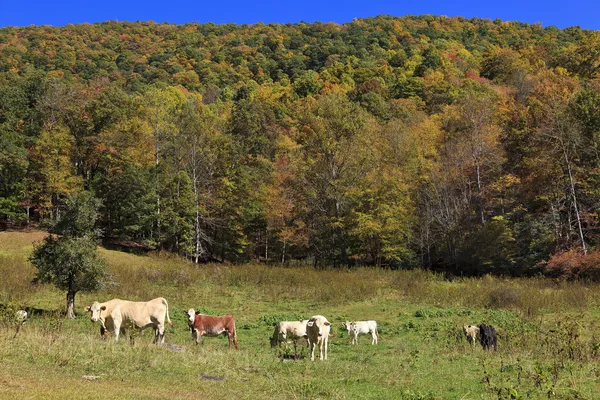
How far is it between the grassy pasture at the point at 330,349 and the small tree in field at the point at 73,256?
1.37 metres

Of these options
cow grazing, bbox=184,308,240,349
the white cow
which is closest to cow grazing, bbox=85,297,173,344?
cow grazing, bbox=184,308,240,349

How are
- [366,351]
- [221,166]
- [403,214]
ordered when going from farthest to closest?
[221,166]
[403,214]
[366,351]

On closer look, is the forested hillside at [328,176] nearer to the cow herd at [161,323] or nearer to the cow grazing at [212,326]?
the cow herd at [161,323]

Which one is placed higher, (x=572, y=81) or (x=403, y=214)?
(x=572, y=81)

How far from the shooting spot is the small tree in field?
19281 mm

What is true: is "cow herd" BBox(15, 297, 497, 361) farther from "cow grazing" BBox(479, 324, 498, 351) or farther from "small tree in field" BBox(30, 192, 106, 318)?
"small tree in field" BBox(30, 192, 106, 318)

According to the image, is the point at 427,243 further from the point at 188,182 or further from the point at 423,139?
the point at 188,182

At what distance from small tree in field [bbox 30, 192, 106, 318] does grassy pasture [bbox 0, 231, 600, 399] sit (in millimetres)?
1371

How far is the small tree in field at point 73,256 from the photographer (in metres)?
19.3

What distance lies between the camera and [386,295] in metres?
26.6

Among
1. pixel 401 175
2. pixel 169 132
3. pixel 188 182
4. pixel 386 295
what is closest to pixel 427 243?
pixel 401 175

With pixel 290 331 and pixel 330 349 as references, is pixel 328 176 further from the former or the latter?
pixel 290 331

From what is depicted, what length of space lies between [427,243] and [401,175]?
6.92 meters

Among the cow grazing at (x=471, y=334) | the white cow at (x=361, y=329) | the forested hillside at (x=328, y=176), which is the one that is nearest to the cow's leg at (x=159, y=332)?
the white cow at (x=361, y=329)
